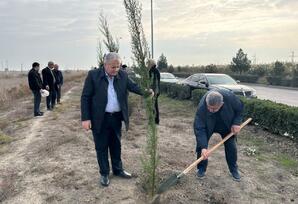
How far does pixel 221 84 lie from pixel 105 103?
35.1ft

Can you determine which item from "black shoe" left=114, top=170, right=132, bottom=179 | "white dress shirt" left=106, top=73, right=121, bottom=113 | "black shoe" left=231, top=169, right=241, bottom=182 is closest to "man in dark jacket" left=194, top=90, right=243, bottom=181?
"black shoe" left=231, top=169, right=241, bottom=182

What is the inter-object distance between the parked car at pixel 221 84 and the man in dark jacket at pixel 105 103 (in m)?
9.50

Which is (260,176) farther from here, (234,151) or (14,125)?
(14,125)

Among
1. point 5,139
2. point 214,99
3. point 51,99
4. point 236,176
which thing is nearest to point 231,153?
point 236,176

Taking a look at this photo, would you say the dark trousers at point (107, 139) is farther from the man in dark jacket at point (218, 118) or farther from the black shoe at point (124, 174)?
the man in dark jacket at point (218, 118)

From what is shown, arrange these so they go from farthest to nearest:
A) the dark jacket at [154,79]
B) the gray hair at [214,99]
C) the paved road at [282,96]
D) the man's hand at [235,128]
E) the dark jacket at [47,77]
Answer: the paved road at [282,96] < the dark jacket at [47,77] < the man's hand at [235,128] < the gray hair at [214,99] < the dark jacket at [154,79]

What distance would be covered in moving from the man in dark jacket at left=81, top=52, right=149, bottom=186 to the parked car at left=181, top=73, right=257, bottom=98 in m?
9.50

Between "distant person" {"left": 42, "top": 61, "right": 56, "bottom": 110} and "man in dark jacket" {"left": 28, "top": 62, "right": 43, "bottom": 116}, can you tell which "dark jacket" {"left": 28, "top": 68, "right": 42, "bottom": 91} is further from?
"distant person" {"left": 42, "top": 61, "right": 56, "bottom": 110}

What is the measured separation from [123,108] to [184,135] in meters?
4.01

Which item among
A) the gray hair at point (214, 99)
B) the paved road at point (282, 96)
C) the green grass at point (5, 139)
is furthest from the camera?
the paved road at point (282, 96)

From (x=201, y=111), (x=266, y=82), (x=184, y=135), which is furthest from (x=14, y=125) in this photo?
(x=266, y=82)

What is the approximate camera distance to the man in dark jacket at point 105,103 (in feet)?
16.0

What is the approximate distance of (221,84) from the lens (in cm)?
1500

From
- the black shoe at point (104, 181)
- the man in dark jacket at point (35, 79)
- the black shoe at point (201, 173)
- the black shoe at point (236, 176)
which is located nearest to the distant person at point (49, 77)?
the man in dark jacket at point (35, 79)
